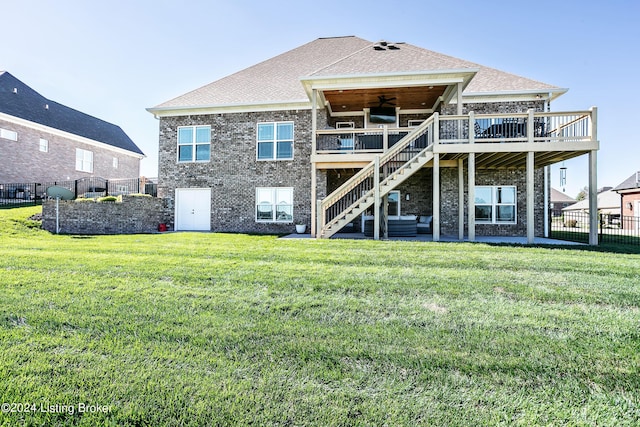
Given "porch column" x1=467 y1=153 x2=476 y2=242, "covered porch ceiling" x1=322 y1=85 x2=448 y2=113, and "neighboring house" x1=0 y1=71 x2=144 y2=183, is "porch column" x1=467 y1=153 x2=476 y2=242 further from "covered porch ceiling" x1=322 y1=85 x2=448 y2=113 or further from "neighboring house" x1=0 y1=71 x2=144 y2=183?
"neighboring house" x1=0 y1=71 x2=144 y2=183

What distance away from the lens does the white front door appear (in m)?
14.7

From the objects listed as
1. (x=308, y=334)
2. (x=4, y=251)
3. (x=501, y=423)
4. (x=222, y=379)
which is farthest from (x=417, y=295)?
(x=4, y=251)

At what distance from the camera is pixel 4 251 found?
724cm

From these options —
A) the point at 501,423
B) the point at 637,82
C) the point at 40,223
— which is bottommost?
the point at 501,423

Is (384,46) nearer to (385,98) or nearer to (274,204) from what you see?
(385,98)

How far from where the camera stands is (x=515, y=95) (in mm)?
12781

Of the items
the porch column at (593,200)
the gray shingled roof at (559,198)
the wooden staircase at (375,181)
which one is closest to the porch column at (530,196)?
the porch column at (593,200)

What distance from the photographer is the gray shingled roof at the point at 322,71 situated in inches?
432

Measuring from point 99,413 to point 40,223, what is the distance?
569 inches

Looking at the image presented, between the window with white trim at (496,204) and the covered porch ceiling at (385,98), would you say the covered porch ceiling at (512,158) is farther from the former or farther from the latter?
the covered porch ceiling at (385,98)

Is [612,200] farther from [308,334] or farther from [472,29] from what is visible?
[308,334]

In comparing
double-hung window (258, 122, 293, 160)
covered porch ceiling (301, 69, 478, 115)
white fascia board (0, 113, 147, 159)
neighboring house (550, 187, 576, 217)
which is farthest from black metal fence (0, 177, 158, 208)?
neighboring house (550, 187, 576, 217)

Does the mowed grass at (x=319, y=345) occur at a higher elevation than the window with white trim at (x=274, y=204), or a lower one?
lower

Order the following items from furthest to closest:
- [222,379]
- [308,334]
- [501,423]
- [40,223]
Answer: [40,223] → [308,334] → [222,379] → [501,423]
